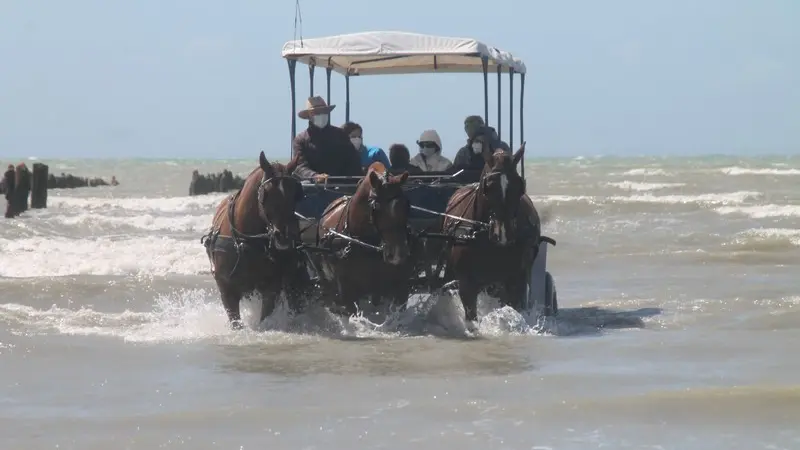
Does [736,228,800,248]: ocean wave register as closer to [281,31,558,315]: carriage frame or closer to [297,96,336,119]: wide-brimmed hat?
[281,31,558,315]: carriage frame

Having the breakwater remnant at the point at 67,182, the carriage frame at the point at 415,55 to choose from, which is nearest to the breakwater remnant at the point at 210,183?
the breakwater remnant at the point at 67,182

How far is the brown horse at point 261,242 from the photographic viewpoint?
11.7 m

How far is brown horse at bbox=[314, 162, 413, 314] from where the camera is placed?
11.7 meters

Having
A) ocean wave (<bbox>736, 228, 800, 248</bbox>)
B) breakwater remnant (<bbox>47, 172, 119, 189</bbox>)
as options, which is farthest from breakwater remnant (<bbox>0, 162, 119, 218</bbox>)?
breakwater remnant (<bbox>47, 172, 119, 189</bbox>)

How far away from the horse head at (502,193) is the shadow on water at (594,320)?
4.42ft

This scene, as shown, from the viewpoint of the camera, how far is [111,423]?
915 cm

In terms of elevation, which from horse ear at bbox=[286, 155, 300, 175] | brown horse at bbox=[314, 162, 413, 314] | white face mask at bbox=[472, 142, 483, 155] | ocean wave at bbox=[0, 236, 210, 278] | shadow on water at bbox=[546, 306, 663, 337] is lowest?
ocean wave at bbox=[0, 236, 210, 278]

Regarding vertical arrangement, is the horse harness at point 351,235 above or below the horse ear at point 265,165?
below

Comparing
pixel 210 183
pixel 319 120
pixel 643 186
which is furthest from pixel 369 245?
pixel 643 186

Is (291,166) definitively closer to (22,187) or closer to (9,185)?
(9,185)

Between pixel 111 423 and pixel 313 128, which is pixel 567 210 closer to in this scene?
pixel 313 128

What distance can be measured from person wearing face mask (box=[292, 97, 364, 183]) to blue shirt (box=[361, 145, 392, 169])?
0.75m

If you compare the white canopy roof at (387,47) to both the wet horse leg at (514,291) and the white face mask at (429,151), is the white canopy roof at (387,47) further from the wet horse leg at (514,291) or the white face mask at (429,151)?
the wet horse leg at (514,291)

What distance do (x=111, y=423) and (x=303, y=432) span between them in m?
1.28
